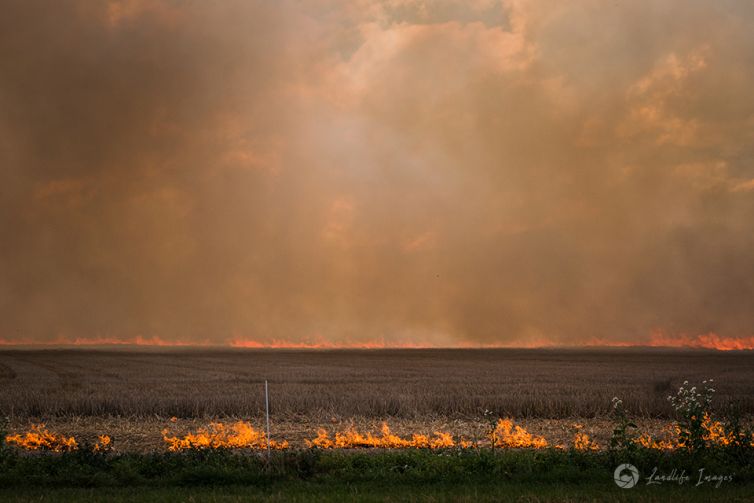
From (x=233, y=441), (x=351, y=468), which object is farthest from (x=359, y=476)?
(x=233, y=441)

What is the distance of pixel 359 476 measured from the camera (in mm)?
15109

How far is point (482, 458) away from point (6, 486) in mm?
10831

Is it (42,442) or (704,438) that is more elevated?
(42,442)

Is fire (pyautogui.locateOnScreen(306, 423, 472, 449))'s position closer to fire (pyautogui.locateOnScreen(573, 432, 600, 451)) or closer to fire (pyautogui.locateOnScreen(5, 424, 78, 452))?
fire (pyautogui.locateOnScreen(573, 432, 600, 451))

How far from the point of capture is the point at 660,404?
33312 mm

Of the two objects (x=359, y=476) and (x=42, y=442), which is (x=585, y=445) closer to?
(x=359, y=476)

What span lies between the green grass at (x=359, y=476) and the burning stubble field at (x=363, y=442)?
1.6 inches

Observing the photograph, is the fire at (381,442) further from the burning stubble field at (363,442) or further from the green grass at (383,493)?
the green grass at (383,493)

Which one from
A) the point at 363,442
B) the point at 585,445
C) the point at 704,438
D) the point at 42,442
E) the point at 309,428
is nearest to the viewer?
the point at 585,445

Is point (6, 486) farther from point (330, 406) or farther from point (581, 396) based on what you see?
point (581, 396)

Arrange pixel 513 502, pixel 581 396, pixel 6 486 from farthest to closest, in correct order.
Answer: pixel 581 396, pixel 6 486, pixel 513 502

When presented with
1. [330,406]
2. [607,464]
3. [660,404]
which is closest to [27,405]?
[330,406]

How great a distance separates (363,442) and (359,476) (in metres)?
6.84

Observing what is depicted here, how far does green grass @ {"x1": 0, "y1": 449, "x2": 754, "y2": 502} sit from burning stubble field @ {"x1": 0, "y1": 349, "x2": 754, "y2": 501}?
4 centimetres
